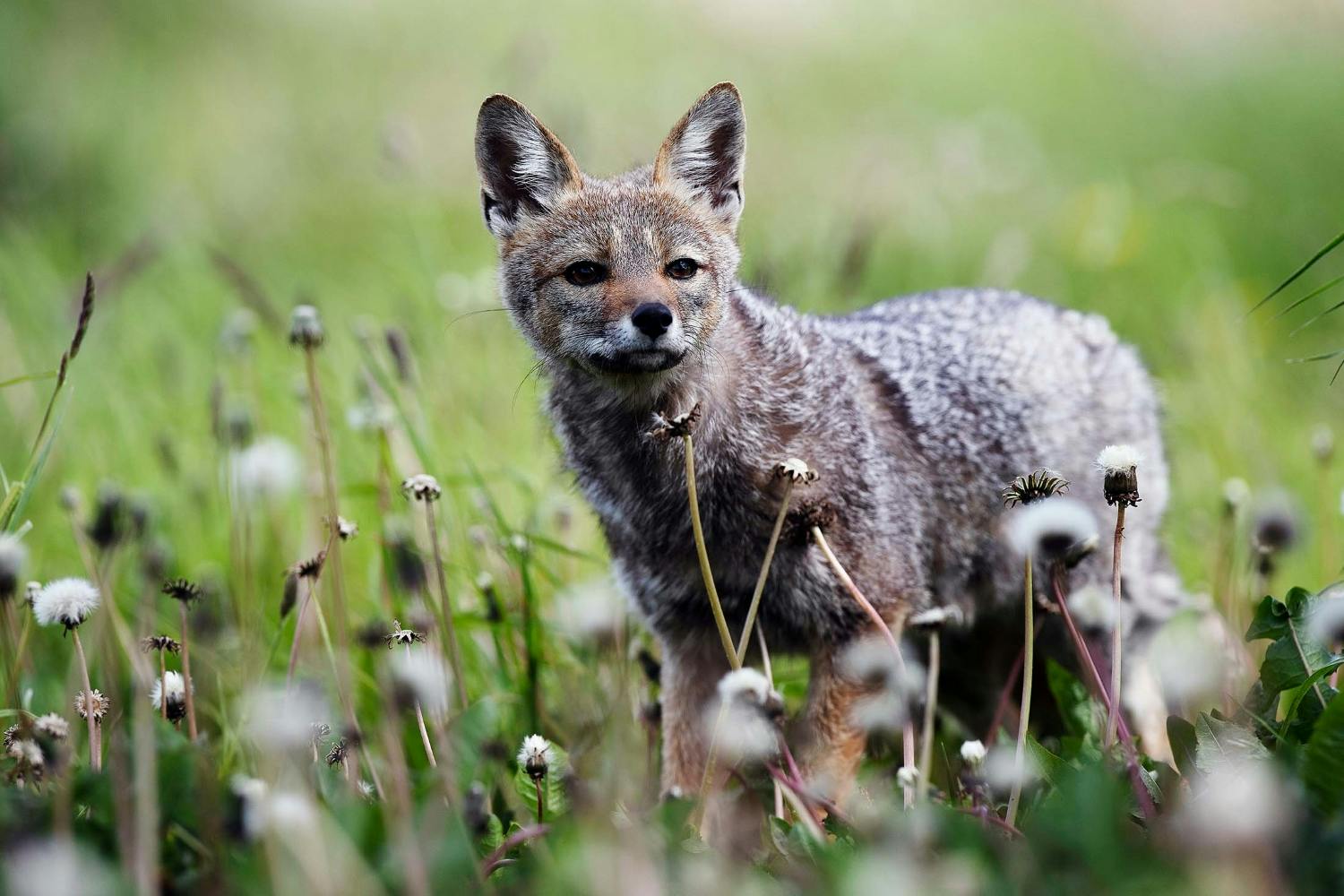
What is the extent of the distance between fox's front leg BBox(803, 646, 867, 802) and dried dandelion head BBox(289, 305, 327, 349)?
1.69 metres

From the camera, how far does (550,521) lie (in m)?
5.14

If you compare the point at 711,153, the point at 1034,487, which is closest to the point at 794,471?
the point at 1034,487

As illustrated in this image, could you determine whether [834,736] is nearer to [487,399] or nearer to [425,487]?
[425,487]

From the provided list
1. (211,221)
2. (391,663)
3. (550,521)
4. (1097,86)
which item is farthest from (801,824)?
(1097,86)

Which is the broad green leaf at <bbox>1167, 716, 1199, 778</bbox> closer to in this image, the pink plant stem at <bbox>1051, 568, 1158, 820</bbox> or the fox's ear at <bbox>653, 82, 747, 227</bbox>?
the pink plant stem at <bbox>1051, 568, 1158, 820</bbox>

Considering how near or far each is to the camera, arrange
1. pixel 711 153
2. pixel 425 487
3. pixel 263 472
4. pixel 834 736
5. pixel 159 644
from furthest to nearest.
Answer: pixel 711 153
pixel 263 472
pixel 834 736
pixel 425 487
pixel 159 644

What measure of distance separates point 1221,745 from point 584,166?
367 cm

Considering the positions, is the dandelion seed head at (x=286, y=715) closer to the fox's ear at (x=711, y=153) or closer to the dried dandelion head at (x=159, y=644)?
the dried dandelion head at (x=159, y=644)

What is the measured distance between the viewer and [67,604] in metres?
2.65

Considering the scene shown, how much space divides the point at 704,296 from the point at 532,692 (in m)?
1.27

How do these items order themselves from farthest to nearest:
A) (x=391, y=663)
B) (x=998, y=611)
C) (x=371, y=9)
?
(x=371, y=9) < (x=998, y=611) < (x=391, y=663)

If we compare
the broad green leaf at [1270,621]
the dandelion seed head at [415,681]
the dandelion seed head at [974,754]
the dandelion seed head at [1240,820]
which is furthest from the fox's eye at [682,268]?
the dandelion seed head at [1240,820]

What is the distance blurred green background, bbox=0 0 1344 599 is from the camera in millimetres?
6070

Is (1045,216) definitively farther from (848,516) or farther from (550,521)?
(848,516)
